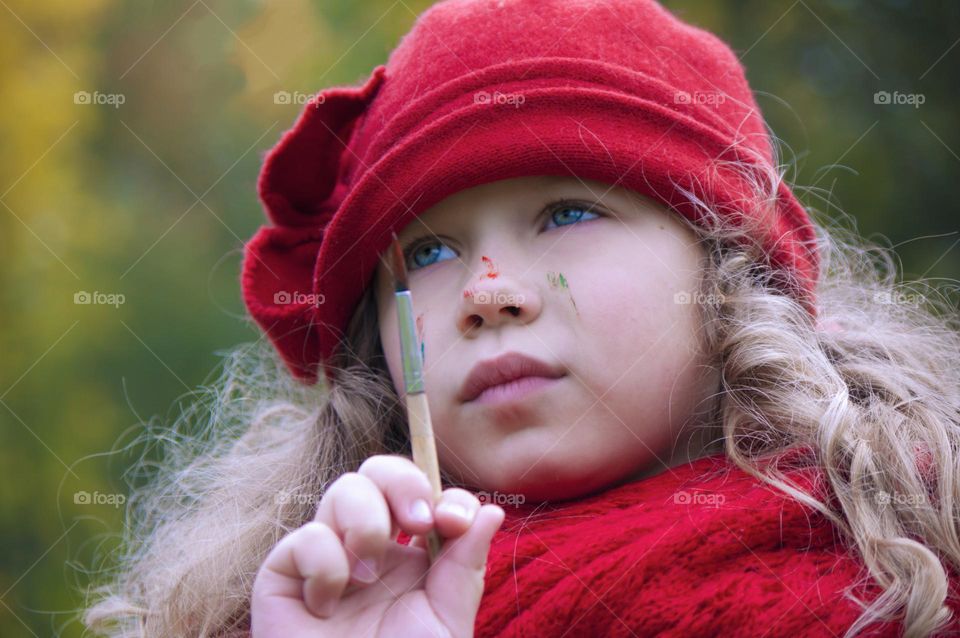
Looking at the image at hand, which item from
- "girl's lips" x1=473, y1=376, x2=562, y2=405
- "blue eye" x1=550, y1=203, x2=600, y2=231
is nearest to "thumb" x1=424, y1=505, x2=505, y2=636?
"girl's lips" x1=473, y1=376, x2=562, y2=405

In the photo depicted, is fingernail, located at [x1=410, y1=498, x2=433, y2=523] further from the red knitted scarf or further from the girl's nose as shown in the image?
the girl's nose

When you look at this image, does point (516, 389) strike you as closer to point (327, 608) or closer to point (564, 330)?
point (564, 330)

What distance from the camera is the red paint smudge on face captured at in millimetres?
1493

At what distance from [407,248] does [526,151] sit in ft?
0.97

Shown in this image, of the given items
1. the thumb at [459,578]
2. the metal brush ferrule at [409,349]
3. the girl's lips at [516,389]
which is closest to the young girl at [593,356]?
the girl's lips at [516,389]

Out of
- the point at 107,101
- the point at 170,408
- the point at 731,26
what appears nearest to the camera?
the point at 170,408

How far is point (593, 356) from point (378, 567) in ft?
1.87

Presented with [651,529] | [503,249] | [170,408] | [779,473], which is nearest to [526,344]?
[503,249]

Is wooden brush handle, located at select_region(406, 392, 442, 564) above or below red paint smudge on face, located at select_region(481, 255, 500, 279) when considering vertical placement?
below

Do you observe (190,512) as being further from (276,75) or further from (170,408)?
(276,75)

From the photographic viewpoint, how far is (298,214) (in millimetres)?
1926

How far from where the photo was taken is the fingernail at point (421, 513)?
37.0 inches

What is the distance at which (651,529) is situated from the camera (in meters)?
1.33

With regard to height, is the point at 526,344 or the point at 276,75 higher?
the point at 276,75
